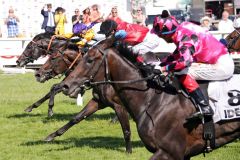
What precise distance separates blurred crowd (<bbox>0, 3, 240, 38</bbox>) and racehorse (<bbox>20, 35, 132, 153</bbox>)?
87 cm

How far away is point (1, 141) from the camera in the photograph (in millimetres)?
11211

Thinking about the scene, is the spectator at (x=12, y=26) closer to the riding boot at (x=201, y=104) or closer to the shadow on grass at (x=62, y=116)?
the shadow on grass at (x=62, y=116)

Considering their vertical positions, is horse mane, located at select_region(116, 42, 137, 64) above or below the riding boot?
above

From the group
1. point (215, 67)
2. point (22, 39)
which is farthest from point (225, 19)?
point (215, 67)

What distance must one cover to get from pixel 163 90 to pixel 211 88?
497 mm

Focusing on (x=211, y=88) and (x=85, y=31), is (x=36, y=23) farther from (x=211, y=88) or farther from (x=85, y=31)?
(x=211, y=88)

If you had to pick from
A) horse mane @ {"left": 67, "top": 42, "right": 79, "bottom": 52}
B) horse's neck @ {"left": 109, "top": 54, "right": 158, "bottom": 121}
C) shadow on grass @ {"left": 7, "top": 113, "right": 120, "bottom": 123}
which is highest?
horse's neck @ {"left": 109, "top": 54, "right": 158, "bottom": 121}

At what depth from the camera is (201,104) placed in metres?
6.83

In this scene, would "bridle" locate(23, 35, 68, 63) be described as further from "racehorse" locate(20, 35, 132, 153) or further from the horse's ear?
the horse's ear

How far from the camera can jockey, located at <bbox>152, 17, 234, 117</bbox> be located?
6828 millimetres

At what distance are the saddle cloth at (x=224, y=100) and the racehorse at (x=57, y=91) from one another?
3074 millimetres

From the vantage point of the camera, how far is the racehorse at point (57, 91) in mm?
9953

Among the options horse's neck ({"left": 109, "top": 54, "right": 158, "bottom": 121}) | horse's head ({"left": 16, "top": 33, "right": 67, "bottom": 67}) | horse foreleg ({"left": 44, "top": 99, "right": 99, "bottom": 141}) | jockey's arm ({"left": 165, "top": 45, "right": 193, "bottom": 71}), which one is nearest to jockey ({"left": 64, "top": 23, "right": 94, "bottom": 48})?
horse's head ({"left": 16, "top": 33, "right": 67, "bottom": 67})

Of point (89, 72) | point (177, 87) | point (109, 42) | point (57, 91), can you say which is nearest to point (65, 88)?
point (89, 72)
